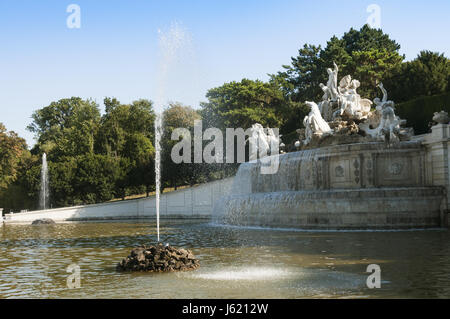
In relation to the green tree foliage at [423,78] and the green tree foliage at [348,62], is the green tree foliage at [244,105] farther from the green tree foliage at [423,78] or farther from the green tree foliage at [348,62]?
the green tree foliage at [423,78]

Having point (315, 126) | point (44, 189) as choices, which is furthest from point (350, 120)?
point (44, 189)

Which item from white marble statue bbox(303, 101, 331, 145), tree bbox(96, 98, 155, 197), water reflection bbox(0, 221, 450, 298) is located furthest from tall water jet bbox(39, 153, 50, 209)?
water reflection bbox(0, 221, 450, 298)

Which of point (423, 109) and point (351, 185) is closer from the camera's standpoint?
point (351, 185)

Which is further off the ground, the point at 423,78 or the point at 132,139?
the point at 423,78

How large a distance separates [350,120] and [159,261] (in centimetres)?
1991

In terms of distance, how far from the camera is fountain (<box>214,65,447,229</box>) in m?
19.5

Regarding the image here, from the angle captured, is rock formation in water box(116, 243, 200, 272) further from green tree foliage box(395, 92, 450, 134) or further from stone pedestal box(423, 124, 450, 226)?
green tree foliage box(395, 92, 450, 134)

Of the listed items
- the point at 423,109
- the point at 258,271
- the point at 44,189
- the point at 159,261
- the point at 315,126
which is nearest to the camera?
the point at 258,271

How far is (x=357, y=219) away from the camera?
64.0 ft

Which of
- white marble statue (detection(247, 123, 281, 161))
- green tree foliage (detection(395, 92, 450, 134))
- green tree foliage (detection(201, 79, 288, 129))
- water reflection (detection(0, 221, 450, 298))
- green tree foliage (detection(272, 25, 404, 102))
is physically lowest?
water reflection (detection(0, 221, 450, 298))

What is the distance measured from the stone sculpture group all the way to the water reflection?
8.61 metres

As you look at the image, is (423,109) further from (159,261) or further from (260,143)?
(159,261)

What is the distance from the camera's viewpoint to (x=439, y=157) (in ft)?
68.5
